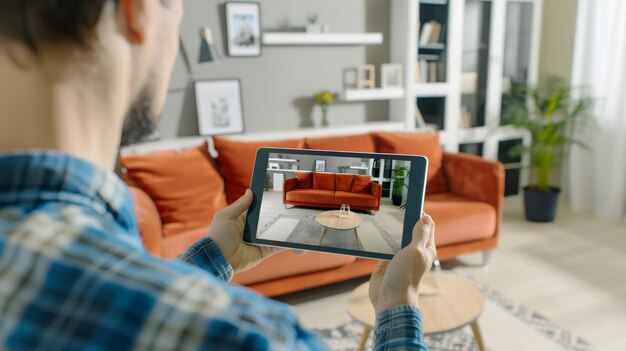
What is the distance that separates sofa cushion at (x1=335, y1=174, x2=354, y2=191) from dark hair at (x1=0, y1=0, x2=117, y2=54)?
2.11ft

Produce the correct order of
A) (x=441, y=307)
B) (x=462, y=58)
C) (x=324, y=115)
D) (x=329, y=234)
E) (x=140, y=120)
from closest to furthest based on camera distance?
1. (x=140, y=120)
2. (x=329, y=234)
3. (x=441, y=307)
4. (x=324, y=115)
5. (x=462, y=58)

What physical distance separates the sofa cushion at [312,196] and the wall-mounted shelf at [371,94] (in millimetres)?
2400

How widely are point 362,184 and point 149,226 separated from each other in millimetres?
1230

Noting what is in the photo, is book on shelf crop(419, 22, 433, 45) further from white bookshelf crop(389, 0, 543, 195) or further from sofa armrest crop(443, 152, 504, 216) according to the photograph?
sofa armrest crop(443, 152, 504, 216)

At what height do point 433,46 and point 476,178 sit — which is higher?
point 433,46

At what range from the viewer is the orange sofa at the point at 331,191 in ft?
3.08

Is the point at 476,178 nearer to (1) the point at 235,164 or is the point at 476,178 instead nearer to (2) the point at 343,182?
(1) the point at 235,164

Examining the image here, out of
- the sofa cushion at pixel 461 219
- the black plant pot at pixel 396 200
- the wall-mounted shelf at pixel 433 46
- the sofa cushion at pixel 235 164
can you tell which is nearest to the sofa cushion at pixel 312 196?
the black plant pot at pixel 396 200

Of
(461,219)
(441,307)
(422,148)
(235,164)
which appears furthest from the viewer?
(422,148)

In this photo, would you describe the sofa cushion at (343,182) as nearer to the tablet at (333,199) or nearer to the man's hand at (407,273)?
the tablet at (333,199)

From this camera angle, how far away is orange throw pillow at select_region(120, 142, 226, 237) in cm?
225

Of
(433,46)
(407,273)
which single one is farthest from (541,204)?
(407,273)

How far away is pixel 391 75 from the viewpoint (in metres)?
3.44

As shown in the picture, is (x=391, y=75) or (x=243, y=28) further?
(x=391, y=75)
